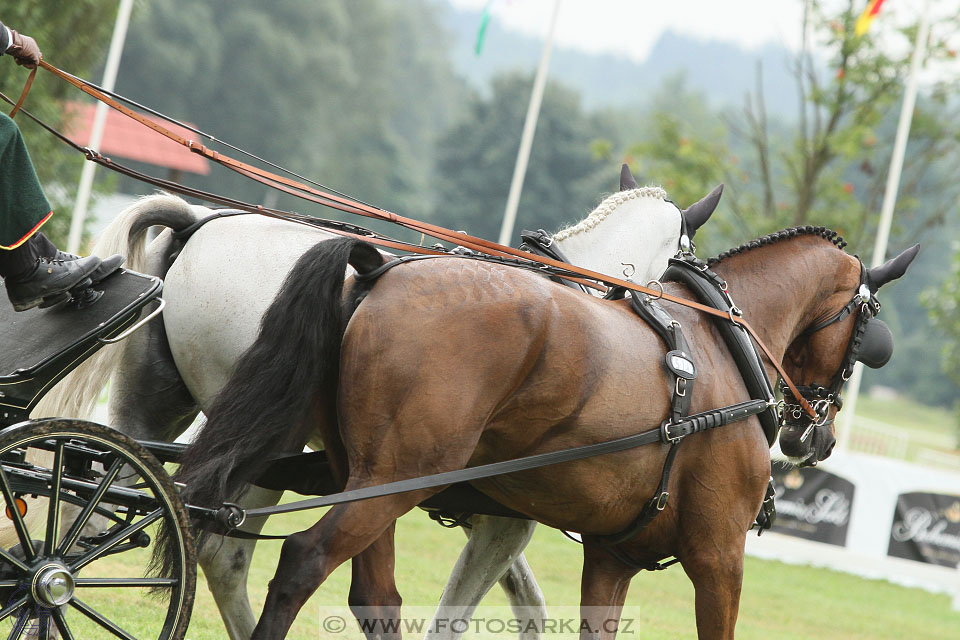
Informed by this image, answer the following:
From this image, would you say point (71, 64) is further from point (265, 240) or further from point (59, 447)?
point (59, 447)

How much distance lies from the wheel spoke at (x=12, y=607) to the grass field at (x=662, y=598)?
225cm

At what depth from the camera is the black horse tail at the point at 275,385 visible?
2.95 metres

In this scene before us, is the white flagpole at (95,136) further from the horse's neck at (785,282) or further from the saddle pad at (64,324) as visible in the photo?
the horse's neck at (785,282)

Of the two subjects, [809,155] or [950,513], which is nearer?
[950,513]

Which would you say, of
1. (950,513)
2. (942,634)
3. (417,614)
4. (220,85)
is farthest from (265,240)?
(220,85)

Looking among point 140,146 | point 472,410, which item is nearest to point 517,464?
point 472,410

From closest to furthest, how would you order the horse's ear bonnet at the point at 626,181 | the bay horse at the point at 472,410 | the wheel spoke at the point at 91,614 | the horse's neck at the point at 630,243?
the wheel spoke at the point at 91,614
the bay horse at the point at 472,410
the horse's neck at the point at 630,243
the horse's ear bonnet at the point at 626,181

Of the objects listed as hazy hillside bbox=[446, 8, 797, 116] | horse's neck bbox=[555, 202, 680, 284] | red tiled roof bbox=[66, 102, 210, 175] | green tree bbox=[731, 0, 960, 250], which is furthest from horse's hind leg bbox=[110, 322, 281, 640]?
hazy hillside bbox=[446, 8, 797, 116]

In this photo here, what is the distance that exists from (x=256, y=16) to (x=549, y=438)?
49799mm

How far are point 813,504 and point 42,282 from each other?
9.27 metres

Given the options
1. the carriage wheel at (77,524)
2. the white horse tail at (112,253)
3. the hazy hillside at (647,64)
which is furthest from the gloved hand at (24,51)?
the hazy hillside at (647,64)

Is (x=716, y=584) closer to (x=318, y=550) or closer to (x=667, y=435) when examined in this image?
(x=667, y=435)

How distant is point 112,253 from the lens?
12.5ft

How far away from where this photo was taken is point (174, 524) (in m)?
2.79
